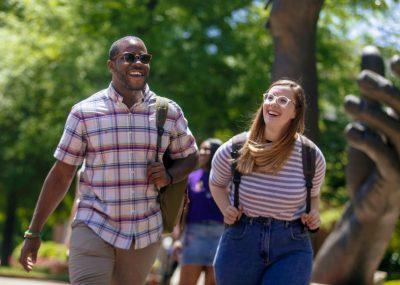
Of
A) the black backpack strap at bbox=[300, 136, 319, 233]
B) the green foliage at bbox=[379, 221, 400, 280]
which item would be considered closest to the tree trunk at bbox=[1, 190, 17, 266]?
the green foliage at bbox=[379, 221, 400, 280]

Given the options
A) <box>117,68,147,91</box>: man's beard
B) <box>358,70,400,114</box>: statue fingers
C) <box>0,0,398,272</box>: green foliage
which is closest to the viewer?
<box>117,68,147,91</box>: man's beard

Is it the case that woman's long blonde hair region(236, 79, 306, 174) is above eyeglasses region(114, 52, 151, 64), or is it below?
below

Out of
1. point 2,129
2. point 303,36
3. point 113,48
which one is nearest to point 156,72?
point 2,129

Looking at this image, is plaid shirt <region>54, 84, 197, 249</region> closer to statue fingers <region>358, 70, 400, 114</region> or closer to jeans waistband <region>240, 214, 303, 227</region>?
jeans waistband <region>240, 214, 303, 227</region>

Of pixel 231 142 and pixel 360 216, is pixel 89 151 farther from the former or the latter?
pixel 360 216

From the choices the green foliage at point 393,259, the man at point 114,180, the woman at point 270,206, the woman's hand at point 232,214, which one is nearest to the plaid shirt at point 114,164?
the man at point 114,180

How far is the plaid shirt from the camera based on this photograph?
16.7ft

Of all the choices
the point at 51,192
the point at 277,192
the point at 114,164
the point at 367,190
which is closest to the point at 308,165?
the point at 277,192

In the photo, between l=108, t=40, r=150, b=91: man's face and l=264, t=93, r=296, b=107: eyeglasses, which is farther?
l=108, t=40, r=150, b=91: man's face

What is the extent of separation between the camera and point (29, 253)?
5121 mm

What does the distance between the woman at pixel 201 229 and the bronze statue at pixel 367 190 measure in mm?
4466

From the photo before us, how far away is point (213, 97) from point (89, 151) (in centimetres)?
1685

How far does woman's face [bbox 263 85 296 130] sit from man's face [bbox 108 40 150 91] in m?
0.72

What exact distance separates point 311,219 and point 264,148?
0.44m
